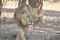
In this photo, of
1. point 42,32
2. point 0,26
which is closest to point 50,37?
point 42,32

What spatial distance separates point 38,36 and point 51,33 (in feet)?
2.60

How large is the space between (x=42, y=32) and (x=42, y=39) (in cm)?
138

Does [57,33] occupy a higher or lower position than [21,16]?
lower

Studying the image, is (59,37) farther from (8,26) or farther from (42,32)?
(8,26)

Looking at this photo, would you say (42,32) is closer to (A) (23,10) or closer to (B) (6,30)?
(B) (6,30)

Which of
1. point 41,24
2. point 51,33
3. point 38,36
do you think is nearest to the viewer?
point 38,36

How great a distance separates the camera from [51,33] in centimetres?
926

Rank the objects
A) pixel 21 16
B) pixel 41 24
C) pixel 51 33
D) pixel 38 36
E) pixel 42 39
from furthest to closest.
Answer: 1. pixel 41 24
2. pixel 51 33
3. pixel 38 36
4. pixel 42 39
5. pixel 21 16

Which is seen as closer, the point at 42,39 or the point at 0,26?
the point at 42,39

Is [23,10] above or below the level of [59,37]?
above

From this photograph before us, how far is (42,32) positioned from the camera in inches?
373

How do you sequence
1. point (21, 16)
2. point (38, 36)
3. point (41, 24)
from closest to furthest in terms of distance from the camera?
point (21, 16) < point (38, 36) < point (41, 24)

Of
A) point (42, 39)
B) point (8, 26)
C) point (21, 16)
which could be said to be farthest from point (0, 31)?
point (21, 16)

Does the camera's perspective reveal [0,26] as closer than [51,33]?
No
